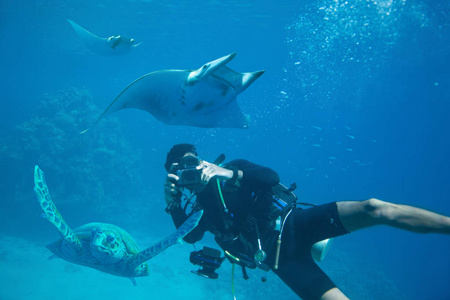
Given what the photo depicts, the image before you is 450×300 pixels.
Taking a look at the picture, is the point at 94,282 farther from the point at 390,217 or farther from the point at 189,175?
the point at 390,217

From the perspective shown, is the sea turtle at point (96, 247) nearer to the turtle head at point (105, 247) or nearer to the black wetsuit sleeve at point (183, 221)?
the turtle head at point (105, 247)

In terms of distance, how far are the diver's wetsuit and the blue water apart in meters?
1.22

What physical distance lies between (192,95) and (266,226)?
1897mm

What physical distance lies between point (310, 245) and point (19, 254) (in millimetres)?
14886

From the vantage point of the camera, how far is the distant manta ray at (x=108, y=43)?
588 cm

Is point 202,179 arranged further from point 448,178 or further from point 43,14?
point 448,178

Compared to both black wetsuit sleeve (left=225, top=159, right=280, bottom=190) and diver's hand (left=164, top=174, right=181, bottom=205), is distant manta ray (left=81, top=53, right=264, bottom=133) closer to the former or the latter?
black wetsuit sleeve (left=225, top=159, right=280, bottom=190)

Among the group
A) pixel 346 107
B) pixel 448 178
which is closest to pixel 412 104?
pixel 346 107

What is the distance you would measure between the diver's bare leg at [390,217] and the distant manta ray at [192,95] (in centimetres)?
177

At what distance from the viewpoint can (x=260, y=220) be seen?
9.71 ft

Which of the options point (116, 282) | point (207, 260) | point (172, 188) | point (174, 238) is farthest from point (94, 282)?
point (172, 188)

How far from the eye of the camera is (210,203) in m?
2.96

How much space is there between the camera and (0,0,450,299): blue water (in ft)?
50.0

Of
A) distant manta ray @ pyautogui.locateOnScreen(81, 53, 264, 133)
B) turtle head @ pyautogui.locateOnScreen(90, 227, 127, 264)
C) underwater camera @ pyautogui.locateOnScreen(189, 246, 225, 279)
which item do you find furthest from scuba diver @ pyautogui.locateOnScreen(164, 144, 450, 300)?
turtle head @ pyautogui.locateOnScreen(90, 227, 127, 264)
